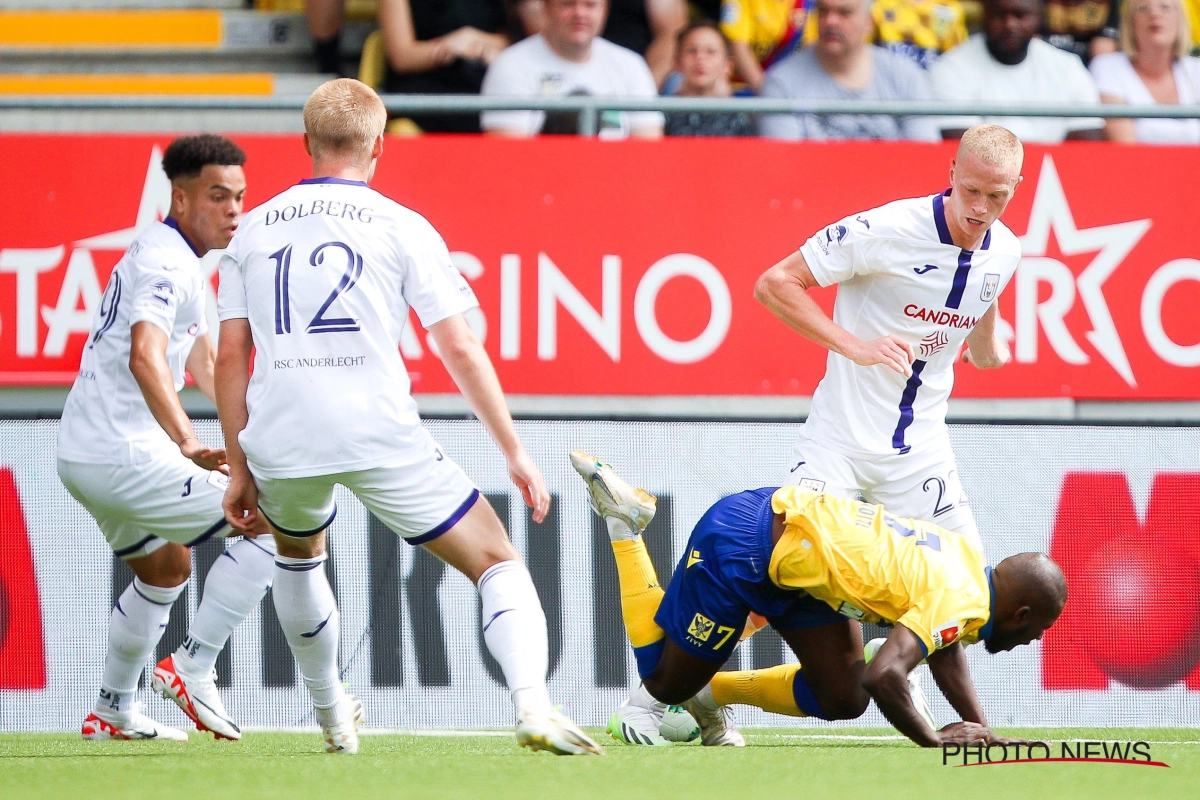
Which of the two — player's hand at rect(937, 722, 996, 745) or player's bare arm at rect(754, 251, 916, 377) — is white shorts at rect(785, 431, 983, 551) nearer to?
player's bare arm at rect(754, 251, 916, 377)

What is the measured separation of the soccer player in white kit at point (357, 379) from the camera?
4.06 metres

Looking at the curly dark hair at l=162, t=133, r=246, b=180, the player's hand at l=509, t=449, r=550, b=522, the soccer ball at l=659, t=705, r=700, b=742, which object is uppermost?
the curly dark hair at l=162, t=133, r=246, b=180

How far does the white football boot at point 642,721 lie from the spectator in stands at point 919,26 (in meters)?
4.73

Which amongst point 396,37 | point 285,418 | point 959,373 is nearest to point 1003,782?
point 285,418

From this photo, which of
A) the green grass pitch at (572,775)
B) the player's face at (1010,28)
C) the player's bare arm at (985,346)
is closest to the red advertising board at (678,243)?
the player's face at (1010,28)

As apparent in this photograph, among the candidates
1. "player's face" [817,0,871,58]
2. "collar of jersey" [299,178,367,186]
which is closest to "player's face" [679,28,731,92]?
"player's face" [817,0,871,58]

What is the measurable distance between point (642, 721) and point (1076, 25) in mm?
5577

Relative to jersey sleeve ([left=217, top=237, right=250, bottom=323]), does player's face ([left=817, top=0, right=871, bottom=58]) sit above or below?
above

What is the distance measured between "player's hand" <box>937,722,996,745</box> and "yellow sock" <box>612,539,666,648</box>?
98cm

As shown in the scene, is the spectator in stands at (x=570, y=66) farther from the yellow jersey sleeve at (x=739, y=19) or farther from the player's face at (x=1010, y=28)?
the player's face at (x=1010, y=28)

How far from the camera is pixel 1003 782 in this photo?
12.1 feet

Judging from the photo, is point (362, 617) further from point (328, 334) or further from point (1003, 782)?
point (1003, 782)

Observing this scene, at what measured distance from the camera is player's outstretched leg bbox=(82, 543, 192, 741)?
17.9 feet

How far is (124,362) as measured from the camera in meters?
5.40
